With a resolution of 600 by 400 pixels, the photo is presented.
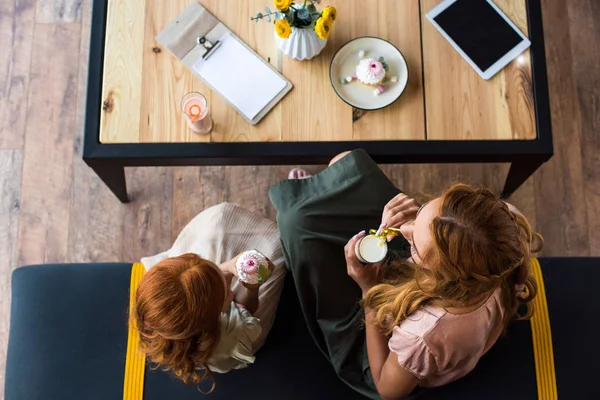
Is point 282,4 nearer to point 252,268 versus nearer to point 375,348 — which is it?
point 252,268

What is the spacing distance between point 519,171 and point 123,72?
1184 mm

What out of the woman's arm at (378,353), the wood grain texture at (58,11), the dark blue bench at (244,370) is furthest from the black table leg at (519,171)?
the wood grain texture at (58,11)

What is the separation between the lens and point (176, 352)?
123 cm

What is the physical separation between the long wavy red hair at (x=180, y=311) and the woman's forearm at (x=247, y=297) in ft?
0.47

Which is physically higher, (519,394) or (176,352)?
(176,352)

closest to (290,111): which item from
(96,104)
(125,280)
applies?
(96,104)

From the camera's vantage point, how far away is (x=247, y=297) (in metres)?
1.42

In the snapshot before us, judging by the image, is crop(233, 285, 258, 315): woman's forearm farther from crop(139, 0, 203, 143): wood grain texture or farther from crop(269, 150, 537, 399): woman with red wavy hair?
crop(139, 0, 203, 143): wood grain texture

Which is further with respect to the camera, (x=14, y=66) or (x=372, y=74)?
(x=14, y=66)

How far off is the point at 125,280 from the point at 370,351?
0.68 m

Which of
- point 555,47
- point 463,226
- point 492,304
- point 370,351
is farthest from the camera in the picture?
point 555,47

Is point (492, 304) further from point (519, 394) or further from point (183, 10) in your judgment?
point (183, 10)

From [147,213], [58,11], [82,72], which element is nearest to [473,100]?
[147,213]

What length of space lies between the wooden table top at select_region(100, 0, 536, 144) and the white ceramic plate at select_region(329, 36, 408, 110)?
0.8 inches
